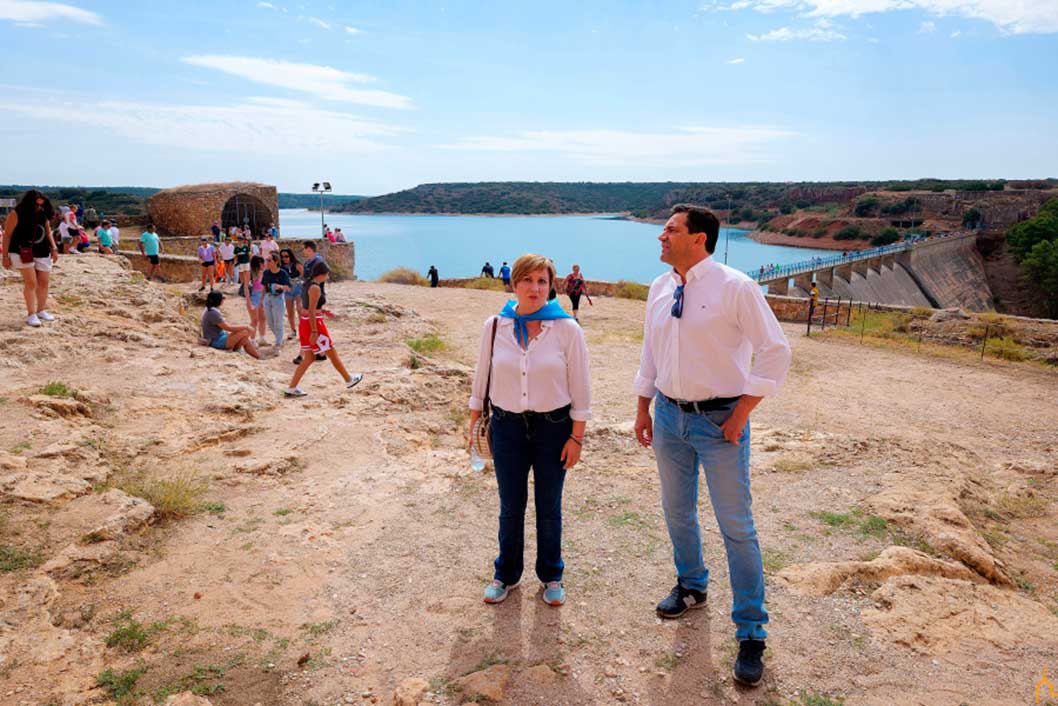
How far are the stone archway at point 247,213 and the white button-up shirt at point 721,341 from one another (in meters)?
28.9

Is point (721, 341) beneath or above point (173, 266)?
above

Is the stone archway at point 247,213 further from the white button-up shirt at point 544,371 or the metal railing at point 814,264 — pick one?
the white button-up shirt at point 544,371

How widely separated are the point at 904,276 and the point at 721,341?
58.0 m

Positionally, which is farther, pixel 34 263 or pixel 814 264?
pixel 814 264

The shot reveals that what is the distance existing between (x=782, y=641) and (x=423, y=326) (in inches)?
390

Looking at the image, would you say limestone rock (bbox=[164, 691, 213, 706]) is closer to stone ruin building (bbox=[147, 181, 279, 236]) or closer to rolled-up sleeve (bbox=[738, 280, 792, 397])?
rolled-up sleeve (bbox=[738, 280, 792, 397])

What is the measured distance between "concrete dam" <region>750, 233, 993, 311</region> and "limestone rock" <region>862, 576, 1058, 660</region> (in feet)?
99.3

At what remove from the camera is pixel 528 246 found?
319 ft

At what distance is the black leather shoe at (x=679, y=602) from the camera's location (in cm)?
295

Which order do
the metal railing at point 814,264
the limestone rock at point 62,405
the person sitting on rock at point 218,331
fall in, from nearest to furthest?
the limestone rock at point 62,405, the person sitting on rock at point 218,331, the metal railing at point 814,264

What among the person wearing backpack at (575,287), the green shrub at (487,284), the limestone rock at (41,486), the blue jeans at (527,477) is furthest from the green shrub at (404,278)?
the blue jeans at (527,477)

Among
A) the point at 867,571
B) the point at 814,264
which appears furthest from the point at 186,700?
the point at 814,264

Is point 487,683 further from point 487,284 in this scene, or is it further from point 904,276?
point 904,276

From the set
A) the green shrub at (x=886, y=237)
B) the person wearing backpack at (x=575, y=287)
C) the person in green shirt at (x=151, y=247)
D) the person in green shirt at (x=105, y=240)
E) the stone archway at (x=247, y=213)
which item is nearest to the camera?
the person in green shirt at (x=151, y=247)
